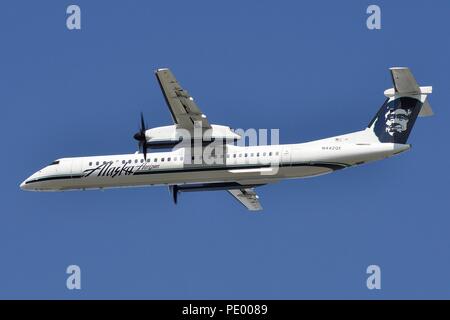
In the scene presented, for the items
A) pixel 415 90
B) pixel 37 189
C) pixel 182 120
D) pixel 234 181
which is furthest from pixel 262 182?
pixel 37 189

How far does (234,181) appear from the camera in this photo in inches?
1855

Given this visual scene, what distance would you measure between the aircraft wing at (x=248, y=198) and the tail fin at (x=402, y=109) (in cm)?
875

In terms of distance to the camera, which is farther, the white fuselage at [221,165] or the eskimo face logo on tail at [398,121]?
the white fuselage at [221,165]

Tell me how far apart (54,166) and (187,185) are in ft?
19.9

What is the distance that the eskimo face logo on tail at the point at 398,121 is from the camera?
148 feet

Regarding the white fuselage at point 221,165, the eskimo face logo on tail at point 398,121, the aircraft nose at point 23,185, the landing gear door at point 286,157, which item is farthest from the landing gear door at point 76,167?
the eskimo face logo on tail at point 398,121

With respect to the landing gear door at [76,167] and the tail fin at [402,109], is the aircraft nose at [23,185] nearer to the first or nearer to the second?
Answer: the landing gear door at [76,167]

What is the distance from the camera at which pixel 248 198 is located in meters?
52.5

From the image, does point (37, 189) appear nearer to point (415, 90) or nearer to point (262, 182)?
point (262, 182)

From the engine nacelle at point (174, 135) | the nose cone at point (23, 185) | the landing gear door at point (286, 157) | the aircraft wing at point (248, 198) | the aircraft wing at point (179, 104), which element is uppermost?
the aircraft wing at point (179, 104)

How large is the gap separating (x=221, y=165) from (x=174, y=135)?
232 centimetres

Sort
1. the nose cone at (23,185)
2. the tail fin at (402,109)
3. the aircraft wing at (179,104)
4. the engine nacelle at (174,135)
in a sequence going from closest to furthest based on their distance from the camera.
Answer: the aircraft wing at (179,104) → the tail fin at (402,109) → the engine nacelle at (174,135) → the nose cone at (23,185)

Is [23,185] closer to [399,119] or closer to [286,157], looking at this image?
[286,157]

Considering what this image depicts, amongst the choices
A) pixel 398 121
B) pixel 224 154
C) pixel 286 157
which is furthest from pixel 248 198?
pixel 398 121
